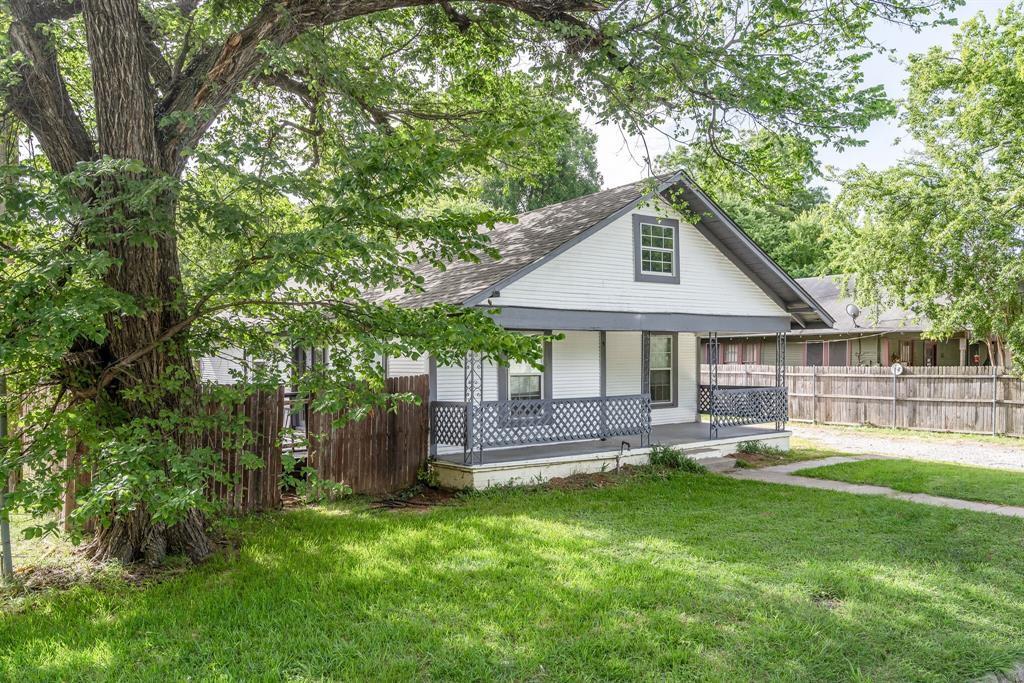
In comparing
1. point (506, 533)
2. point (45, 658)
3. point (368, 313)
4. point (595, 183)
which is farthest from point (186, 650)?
point (595, 183)

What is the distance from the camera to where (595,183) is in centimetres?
4141

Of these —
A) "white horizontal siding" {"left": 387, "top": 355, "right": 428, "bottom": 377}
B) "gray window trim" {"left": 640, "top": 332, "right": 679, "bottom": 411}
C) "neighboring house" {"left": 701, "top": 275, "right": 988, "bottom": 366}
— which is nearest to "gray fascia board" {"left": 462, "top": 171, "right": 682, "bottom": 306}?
"white horizontal siding" {"left": 387, "top": 355, "right": 428, "bottom": 377}

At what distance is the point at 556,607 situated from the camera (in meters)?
5.57

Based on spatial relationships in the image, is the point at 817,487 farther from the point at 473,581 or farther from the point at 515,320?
the point at 473,581

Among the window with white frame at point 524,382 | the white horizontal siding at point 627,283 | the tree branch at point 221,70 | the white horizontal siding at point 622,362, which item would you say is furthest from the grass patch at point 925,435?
the tree branch at point 221,70

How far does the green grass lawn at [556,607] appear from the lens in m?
4.60

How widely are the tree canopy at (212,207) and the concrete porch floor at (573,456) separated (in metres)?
4.63

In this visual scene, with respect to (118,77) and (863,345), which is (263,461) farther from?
(863,345)

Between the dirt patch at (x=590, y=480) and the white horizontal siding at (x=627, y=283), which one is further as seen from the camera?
the white horizontal siding at (x=627, y=283)

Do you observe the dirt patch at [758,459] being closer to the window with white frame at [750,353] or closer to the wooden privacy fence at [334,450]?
the wooden privacy fence at [334,450]

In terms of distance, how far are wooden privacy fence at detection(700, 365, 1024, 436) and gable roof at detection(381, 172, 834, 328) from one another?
4690 millimetres

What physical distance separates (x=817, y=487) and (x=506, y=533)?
19.4 ft

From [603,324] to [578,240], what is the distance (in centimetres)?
168

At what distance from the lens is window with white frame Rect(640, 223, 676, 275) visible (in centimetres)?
1426
